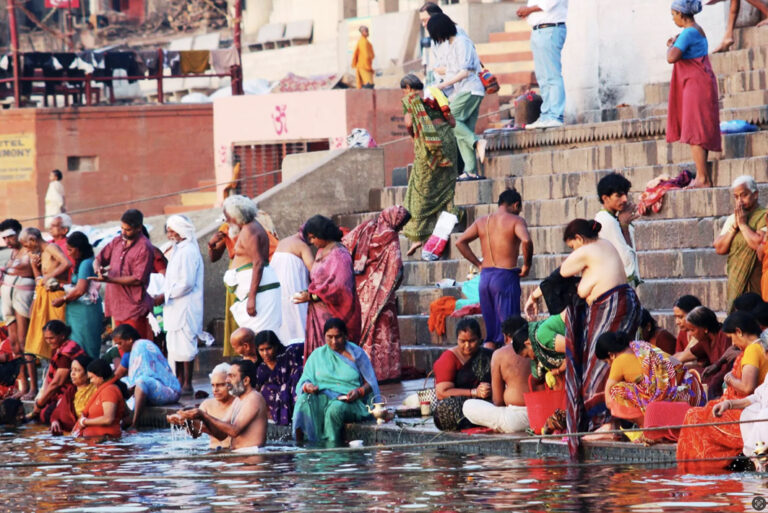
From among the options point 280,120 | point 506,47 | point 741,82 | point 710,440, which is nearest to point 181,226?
point 741,82

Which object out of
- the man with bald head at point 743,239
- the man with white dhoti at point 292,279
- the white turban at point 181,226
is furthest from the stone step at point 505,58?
the man with bald head at point 743,239

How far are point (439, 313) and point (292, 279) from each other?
143cm

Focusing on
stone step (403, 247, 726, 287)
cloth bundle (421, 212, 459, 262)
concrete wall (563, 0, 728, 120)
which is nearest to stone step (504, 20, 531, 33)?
concrete wall (563, 0, 728, 120)

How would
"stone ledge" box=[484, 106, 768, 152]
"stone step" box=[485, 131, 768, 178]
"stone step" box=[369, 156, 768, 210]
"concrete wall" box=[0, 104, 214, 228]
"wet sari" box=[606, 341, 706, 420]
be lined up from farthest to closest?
"concrete wall" box=[0, 104, 214, 228] < "stone ledge" box=[484, 106, 768, 152] < "stone step" box=[485, 131, 768, 178] < "stone step" box=[369, 156, 768, 210] < "wet sari" box=[606, 341, 706, 420]

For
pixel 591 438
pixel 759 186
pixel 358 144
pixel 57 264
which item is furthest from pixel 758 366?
pixel 358 144

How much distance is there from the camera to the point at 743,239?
35.6 feet

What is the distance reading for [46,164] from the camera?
27.1 meters

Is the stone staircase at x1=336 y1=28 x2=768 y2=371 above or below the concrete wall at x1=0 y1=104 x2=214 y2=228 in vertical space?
below

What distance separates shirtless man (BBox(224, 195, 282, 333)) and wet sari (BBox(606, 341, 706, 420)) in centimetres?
395

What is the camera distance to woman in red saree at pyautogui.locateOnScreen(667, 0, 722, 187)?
1273 cm

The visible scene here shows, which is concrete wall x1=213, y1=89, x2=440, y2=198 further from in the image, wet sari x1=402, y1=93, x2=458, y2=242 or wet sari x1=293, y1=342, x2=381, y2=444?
wet sari x1=293, y1=342, x2=381, y2=444

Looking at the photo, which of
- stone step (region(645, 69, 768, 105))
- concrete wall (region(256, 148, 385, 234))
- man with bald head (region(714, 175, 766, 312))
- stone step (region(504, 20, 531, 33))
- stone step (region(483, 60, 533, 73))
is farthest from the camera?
stone step (region(504, 20, 531, 33))

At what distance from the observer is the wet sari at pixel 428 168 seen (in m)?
14.2

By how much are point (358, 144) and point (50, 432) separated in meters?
5.85
